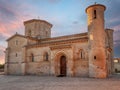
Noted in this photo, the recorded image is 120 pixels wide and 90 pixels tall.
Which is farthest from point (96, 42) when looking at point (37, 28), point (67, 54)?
point (37, 28)

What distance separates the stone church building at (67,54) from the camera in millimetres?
21406

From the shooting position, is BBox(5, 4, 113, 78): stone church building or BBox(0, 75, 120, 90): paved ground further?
BBox(5, 4, 113, 78): stone church building

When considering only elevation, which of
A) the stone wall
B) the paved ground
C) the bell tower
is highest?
the bell tower

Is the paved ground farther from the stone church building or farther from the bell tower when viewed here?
the bell tower

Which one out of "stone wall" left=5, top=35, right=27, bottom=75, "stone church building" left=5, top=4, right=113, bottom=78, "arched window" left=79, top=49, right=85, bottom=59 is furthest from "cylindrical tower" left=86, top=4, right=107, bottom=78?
"stone wall" left=5, top=35, right=27, bottom=75

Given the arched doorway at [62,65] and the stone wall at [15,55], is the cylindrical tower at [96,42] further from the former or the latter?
the stone wall at [15,55]

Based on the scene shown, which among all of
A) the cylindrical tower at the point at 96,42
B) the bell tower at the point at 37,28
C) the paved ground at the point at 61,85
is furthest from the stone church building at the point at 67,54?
the paved ground at the point at 61,85

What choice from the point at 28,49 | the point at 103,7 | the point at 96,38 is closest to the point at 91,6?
the point at 103,7

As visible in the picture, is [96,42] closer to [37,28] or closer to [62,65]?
[62,65]

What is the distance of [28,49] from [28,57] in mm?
1608

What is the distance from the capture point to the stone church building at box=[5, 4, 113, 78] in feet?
70.2

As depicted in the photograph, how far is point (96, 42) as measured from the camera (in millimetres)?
21453

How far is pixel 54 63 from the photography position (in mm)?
24781

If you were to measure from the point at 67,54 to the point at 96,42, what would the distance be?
5001mm
